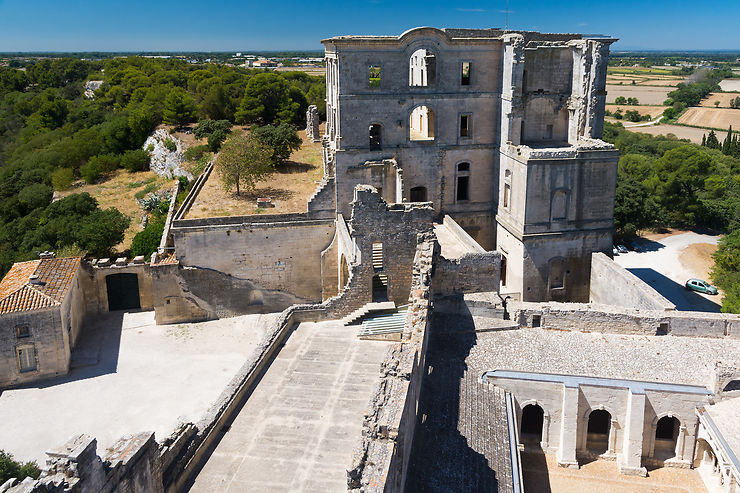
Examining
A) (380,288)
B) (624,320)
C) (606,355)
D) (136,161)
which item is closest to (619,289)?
(624,320)

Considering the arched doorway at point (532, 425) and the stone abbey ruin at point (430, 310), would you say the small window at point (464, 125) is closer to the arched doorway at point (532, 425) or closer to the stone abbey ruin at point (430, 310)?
the stone abbey ruin at point (430, 310)

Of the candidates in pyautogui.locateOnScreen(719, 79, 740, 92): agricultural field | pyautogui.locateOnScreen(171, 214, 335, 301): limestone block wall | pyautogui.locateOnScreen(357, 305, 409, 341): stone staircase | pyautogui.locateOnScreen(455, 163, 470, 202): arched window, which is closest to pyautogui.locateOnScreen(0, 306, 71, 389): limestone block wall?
pyautogui.locateOnScreen(171, 214, 335, 301): limestone block wall

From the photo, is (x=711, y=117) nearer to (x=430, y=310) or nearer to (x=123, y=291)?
(x=430, y=310)

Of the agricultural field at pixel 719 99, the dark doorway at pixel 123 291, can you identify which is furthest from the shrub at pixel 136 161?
the agricultural field at pixel 719 99

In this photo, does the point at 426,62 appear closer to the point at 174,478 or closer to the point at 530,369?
the point at 530,369

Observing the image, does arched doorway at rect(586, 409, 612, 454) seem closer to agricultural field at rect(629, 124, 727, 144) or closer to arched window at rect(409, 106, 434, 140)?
arched window at rect(409, 106, 434, 140)

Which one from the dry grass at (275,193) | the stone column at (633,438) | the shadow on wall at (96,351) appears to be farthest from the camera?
the dry grass at (275,193)
